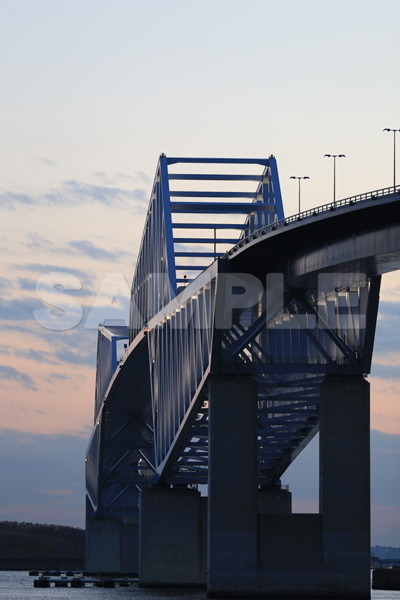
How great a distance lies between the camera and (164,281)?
110 meters

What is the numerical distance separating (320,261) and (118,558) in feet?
303

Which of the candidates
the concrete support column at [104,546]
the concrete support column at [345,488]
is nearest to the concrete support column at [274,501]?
the concrete support column at [345,488]

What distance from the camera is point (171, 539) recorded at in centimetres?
9800

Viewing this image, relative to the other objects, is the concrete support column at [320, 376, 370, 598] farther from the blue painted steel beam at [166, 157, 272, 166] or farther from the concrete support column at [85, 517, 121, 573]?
the concrete support column at [85, 517, 121, 573]

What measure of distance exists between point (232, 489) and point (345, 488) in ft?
18.2

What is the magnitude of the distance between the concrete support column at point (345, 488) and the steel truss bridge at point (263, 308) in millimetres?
2137

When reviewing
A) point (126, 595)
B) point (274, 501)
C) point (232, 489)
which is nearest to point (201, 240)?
point (274, 501)

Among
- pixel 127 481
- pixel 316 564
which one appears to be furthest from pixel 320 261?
pixel 127 481

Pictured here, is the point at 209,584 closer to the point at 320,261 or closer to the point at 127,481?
the point at 320,261

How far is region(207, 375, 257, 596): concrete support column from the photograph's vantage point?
7556 centimetres

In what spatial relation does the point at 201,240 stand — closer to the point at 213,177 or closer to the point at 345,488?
the point at 213,177

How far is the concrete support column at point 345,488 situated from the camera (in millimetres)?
75812

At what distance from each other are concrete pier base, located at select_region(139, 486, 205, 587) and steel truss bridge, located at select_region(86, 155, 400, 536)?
1.65m

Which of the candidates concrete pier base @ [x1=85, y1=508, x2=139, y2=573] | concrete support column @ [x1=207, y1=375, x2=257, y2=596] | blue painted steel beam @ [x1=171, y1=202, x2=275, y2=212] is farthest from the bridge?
concrete pier base @ [x1=85, y1=508, x2=139, y2=573]
